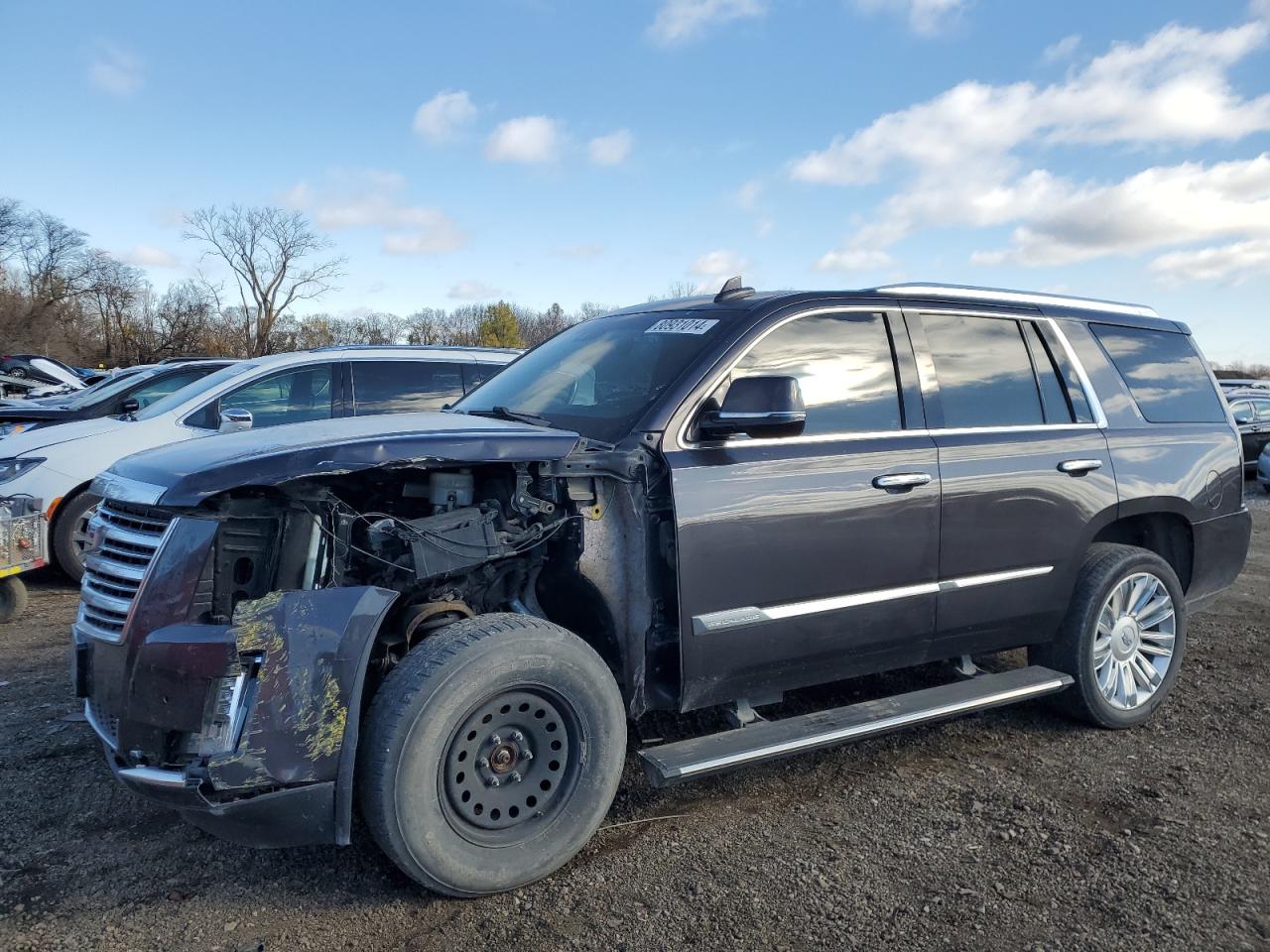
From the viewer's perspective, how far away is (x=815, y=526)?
3410 mm

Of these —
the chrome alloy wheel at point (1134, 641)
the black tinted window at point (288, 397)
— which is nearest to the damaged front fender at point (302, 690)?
the chrome alloy wheel at point (1134, 641)

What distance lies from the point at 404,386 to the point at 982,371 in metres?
4.97

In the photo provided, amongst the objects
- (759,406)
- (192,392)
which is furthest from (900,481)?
(192,392)

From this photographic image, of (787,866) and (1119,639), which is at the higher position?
(1119,639)

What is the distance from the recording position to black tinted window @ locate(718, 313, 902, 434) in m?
3.59

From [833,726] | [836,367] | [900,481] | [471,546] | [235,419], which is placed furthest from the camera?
[235,419]

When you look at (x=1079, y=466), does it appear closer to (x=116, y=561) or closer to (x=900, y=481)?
(x=900, y=481)

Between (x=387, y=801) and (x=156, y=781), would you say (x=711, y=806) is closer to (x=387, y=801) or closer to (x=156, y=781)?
(x=387, y=801)

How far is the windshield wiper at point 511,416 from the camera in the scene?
3672mm

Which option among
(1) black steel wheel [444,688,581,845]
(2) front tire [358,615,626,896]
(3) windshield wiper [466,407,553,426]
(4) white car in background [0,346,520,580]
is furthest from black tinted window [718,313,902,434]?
(4) white car in background [0,346,520,580]

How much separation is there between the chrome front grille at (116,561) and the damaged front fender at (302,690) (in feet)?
1.35

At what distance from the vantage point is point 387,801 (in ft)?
8.68

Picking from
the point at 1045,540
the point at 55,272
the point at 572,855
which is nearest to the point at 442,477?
the point at 572,855

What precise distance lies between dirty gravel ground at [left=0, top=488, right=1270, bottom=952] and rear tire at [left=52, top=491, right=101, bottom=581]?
3.23 m
